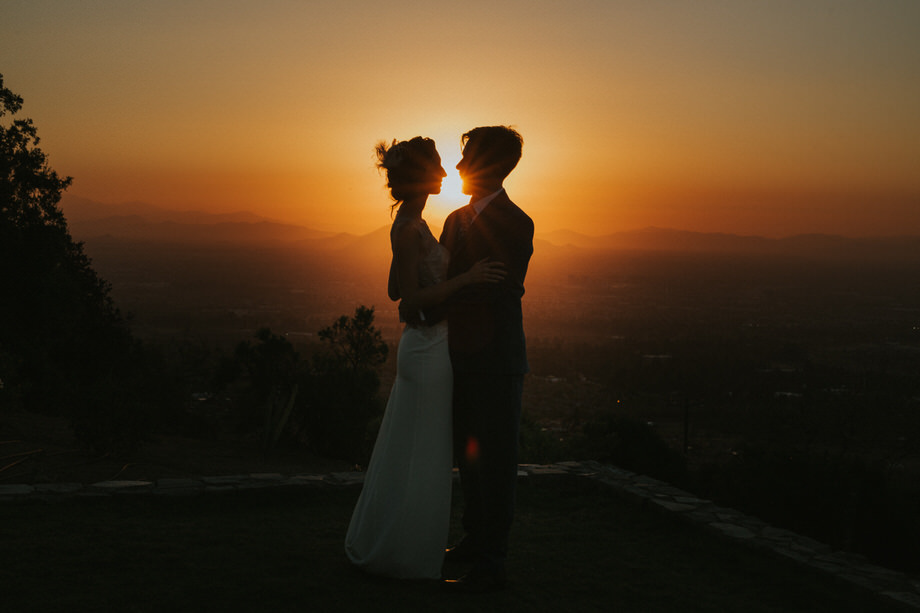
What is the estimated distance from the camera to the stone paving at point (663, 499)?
4152mm

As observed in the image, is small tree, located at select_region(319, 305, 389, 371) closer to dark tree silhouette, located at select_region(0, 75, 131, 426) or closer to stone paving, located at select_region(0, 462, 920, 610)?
dark tree silhouette, located at select_region(0, 75, 131, 426)

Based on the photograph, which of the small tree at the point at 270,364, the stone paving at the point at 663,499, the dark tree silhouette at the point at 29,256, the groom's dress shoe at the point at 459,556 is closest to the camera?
the groom's dress shoe at the point at 459,556

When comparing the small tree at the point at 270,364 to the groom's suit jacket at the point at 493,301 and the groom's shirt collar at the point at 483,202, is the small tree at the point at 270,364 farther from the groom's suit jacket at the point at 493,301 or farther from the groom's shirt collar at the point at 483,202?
the groom's shirt collar at the point at 483,202

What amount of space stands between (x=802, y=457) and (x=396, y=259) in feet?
20.0

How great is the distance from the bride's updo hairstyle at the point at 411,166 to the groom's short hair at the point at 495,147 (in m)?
0.25

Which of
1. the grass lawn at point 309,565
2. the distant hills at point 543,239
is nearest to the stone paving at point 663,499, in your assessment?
the grass lawn at point 309,565

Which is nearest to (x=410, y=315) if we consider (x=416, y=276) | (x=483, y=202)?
(x=416, y=276)

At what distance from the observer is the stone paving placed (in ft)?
13.6

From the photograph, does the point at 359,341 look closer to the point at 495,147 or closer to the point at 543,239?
the point at 495,147

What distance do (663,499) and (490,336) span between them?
3092mm

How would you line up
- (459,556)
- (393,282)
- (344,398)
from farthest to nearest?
(344,398) → (459,556) → (393,282)

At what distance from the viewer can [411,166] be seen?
11.7 feet

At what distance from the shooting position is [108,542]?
4.07m

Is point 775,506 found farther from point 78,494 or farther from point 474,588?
point 78,494
